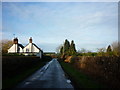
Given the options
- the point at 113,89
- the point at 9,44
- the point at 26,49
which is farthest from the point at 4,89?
the point at 9,44

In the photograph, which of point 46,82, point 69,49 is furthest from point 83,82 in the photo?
point 69,49

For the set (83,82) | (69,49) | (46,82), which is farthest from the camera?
(69,49)

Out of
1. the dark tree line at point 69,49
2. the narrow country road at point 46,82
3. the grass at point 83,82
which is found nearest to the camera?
the grass at point 83,82

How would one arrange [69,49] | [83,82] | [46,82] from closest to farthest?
[83,82]
[46,82]
[69,49]

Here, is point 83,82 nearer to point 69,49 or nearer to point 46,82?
point 46,82

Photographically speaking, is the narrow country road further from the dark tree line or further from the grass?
the dark tree line

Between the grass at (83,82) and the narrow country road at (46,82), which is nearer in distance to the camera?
the grass at (83,82)

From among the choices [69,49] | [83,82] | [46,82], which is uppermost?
[69,49]

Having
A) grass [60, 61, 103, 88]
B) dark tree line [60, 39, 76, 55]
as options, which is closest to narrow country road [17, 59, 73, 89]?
grass [60, 61, 103, 88]

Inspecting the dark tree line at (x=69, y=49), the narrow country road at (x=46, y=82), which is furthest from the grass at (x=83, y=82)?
the dark tree line at (x=69, y=49)

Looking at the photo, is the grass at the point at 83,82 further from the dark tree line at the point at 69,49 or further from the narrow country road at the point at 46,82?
the dark tree line at the point at 69,49

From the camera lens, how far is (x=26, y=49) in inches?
3155

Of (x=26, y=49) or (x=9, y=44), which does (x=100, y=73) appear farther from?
(x=9, y=44)

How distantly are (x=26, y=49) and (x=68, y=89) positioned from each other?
2811 inches
